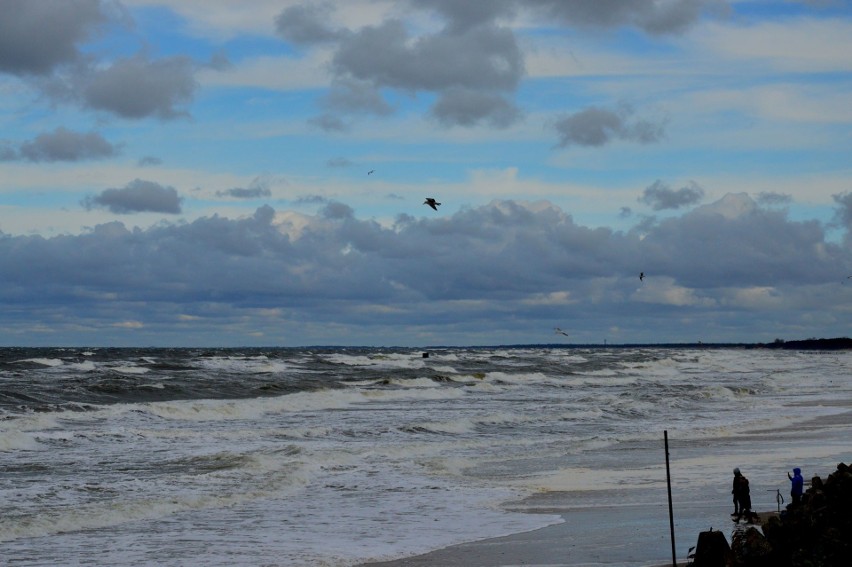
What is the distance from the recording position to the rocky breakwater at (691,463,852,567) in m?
9.88

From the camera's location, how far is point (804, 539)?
10203 mm

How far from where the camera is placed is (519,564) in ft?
43.8

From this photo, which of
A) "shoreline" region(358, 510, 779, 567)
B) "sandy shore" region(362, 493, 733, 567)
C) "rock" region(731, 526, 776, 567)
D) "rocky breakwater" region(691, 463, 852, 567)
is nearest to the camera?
"rocky breakwater" region(691, 463, 852, 567)

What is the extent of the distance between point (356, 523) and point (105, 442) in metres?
12.8

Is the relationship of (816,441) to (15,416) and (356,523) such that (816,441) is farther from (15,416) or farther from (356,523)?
(15,416)

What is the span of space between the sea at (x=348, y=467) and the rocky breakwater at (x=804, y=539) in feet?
5.10

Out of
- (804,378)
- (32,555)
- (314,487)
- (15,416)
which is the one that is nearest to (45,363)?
(15,416)

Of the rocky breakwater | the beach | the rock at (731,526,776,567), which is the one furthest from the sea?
the rock at (731,526,776,567)

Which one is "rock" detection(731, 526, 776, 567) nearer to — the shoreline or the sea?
the sea

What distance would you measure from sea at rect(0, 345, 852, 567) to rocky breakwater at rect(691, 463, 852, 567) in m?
1.56

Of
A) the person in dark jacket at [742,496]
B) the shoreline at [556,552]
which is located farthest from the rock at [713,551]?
the person in dark jacket at [742,496]

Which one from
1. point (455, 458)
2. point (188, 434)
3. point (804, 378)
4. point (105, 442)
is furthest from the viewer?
point (804, 378)

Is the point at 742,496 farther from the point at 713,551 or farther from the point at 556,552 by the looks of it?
the point at 713,551

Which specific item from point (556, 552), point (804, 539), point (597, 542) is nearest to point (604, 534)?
point (597, 542)
